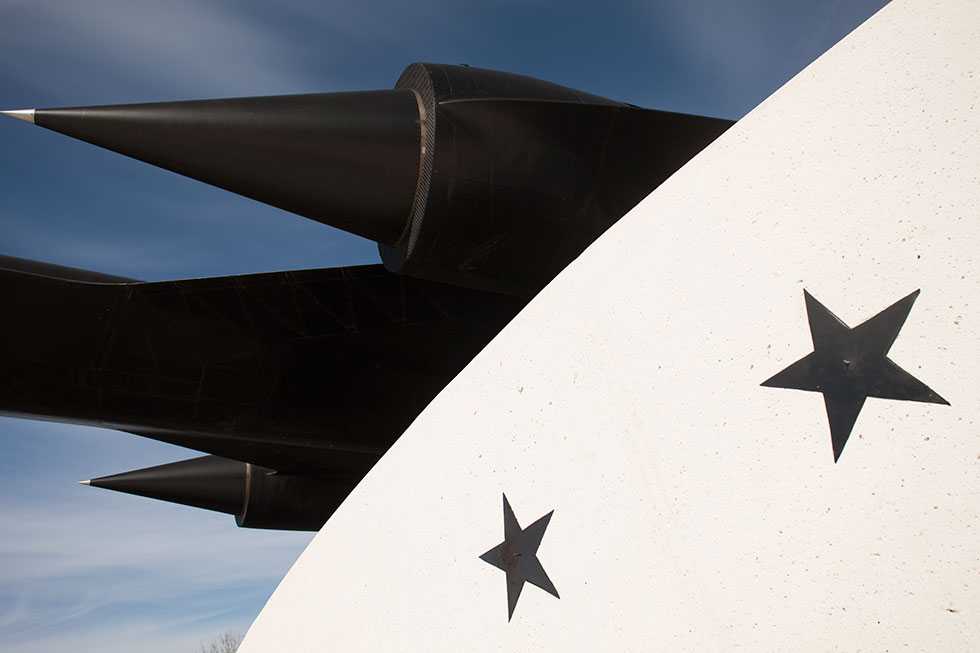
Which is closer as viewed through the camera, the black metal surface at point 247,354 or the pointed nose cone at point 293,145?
the pointed nose cone at point 293,145

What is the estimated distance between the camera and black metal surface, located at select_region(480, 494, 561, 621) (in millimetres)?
4051

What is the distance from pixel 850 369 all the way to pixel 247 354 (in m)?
6.21

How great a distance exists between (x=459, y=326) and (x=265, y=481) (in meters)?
6.38

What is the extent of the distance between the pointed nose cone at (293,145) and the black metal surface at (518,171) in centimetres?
21

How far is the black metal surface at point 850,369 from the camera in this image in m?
3.25

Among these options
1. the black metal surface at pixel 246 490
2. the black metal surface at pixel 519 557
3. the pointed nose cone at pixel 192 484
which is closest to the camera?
the black metal surface at pixel 519 557

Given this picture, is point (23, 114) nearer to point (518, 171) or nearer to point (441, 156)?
point (441, 156)

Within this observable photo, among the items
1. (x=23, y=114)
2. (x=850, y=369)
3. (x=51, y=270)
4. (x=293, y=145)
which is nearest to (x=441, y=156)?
(x=293, y=145)

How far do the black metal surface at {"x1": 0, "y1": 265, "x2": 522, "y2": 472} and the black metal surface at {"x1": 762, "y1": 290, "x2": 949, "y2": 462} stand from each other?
5.96 metres

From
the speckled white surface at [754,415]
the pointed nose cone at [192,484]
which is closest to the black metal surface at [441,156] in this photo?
the speckled white surface at [754,415]

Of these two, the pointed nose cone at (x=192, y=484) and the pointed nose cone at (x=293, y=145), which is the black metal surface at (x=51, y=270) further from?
the pointed nose cone at (x=192, y=484)

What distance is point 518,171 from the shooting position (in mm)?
6145

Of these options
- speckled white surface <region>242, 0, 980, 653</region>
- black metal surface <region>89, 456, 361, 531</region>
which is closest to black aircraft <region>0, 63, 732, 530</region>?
speckled white surface <region>242, 0, 980, 653</region>

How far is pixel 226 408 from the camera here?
27.8 feet
